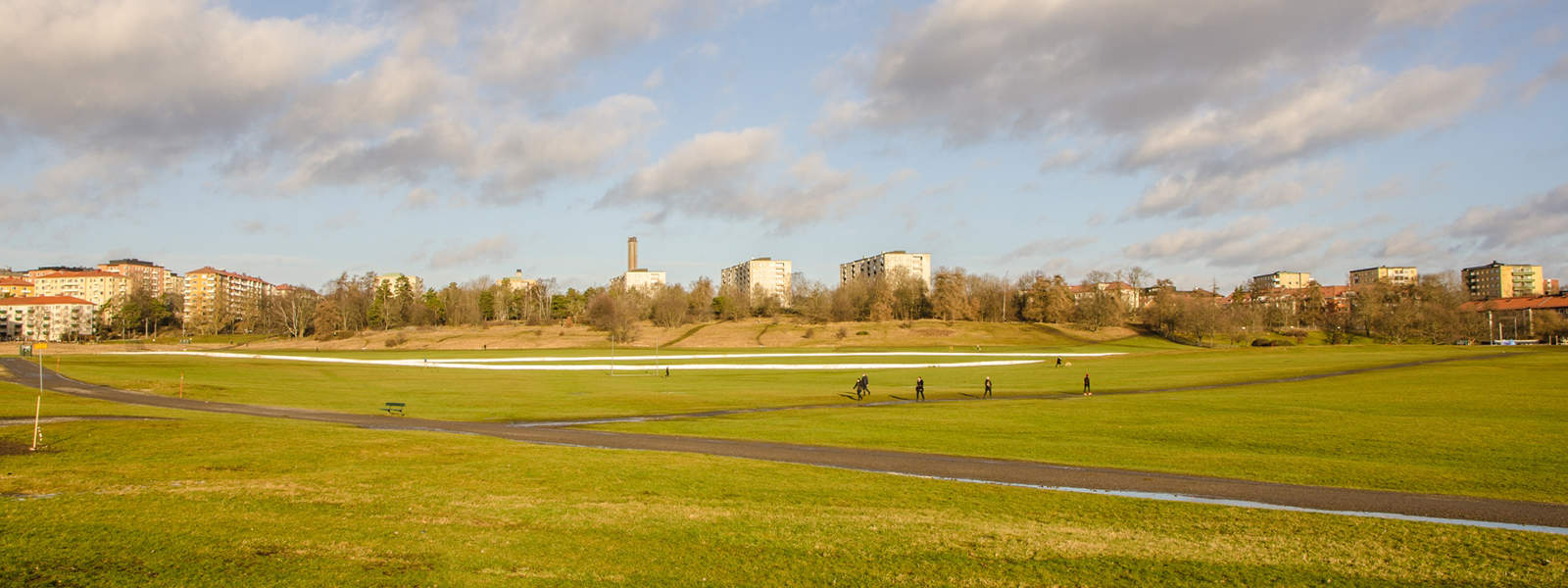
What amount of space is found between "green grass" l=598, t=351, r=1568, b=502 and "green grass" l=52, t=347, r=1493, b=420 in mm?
10081

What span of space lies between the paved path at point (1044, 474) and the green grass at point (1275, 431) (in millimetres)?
1411

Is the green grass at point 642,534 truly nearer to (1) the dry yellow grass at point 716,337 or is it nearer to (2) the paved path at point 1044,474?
(2) the paved path at point 1044,474

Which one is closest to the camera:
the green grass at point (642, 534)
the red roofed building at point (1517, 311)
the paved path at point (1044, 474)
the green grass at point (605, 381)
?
the green grass at point (642, 534)

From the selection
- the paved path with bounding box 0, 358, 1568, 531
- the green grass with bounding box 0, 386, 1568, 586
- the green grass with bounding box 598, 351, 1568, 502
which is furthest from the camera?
the green grass with bounding box 598, 351, 1568, 502

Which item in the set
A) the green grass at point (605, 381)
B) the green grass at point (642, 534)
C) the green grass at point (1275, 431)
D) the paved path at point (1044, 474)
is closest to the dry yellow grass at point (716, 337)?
the green grass at point (605, 381)

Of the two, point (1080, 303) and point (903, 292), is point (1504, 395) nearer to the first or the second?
point (1080, 303)

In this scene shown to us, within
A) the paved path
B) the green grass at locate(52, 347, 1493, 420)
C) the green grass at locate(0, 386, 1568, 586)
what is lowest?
the green grass at locate(52, 347, 1493, 420)

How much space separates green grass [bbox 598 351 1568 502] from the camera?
22484 mm

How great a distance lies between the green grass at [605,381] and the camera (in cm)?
4700

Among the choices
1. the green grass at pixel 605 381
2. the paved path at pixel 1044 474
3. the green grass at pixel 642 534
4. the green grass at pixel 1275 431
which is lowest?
the green grass at pixel 605 381

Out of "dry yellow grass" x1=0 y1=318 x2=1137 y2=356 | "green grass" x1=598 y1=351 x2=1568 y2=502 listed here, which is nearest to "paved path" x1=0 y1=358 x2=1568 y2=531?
"green grass" x1=598 y1=351 x2=1568 y2=502

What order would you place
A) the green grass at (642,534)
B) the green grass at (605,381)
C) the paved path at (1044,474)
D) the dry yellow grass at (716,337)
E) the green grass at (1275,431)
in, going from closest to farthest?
the green grass at (642,534) < the paved path at (1044,474) < the green grass at (1275,431) < the green grass at (605,381) < the dry yellow grass at (716,337)

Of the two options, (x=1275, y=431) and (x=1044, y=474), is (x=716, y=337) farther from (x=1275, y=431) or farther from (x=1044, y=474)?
(x=1044, y=474)

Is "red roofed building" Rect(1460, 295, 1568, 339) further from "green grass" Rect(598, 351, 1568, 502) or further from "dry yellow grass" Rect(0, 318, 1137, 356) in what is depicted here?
"green grass" Rect(598, 351, 1568, 502)
